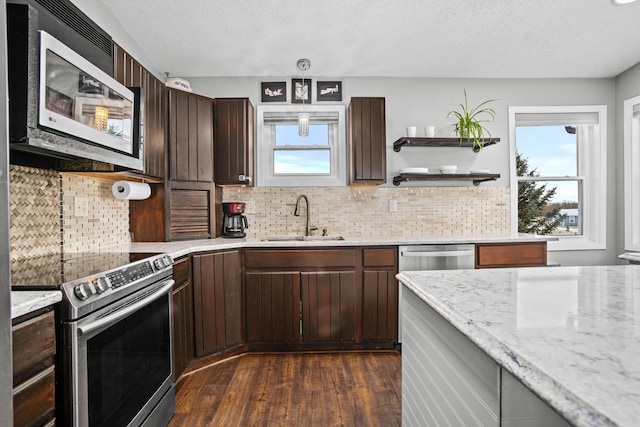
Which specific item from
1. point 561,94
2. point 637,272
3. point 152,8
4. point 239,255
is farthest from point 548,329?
point 561,94

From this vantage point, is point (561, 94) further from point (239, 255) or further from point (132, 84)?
point (132, 84)

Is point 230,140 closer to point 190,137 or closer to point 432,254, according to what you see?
point 190,137

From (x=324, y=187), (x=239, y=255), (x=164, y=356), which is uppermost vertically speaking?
(x=324, y=187)

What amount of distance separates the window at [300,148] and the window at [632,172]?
109 inches

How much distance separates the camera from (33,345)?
3.56 ft

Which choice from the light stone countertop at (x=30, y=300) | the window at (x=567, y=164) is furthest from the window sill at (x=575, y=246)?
the light stone countertop at (x=30, y=300)

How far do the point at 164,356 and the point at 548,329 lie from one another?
1874 mm

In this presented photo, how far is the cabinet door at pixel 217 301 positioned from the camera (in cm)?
260

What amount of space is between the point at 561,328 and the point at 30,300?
1383 millimetres

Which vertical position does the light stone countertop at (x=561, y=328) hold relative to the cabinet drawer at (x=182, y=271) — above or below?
above

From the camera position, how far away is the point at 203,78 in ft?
11.6

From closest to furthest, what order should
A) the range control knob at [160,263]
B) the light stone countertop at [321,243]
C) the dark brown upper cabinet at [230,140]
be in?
1. the range control knob at [160,263]
2. the light stone countertop at [321,243]
3. the dark brown upper cabinet at [230,140]

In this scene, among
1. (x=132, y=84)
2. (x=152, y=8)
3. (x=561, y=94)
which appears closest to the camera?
(x=132, y=84)

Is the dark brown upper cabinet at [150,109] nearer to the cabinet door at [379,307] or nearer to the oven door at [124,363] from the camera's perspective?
the oven door at [124,363]
